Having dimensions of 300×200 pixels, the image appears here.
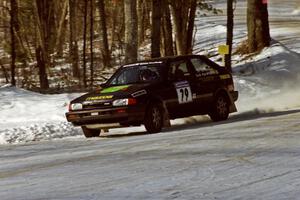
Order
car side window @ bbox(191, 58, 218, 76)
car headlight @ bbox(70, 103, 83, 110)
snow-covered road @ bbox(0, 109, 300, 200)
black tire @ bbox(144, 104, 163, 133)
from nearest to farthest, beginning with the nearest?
snow-covered road @ bbox(0, 109, 300, 200) → black tire @ bbox(144, 104, 163, 133) → car headlight @ bbox(70, 103, 83, 110) → car side window @ bbox(191, 58, 218, 76)

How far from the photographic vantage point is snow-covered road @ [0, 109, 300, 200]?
8.20 metres

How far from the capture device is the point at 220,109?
16.6m

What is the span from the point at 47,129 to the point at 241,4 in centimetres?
4885

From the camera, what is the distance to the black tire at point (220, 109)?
16.5 metres

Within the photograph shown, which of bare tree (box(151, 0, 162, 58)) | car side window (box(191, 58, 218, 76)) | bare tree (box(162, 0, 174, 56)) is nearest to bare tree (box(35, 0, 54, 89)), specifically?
bare tree (box(162, 0, 174, 56))

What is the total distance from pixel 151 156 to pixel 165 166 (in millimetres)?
1078

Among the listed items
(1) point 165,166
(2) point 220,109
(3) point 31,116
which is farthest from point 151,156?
(3) point 31,116

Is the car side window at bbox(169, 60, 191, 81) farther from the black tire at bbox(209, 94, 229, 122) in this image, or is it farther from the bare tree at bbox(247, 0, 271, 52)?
the bare tree at bbox(247, 0, 271, 52)

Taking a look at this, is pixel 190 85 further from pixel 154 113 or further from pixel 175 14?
pixel 175 14

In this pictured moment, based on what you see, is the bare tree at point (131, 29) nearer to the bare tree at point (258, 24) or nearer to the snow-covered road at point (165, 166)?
the snow-covered road at point (165, 166)

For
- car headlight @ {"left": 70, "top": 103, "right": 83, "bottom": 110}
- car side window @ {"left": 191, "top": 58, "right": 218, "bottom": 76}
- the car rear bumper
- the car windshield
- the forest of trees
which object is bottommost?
the forest of trees

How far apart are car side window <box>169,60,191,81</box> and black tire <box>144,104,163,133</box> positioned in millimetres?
924

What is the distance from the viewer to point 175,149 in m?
11.5

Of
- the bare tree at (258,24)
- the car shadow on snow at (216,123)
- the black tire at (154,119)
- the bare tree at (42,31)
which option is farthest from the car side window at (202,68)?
the bare tree at (258,24)
